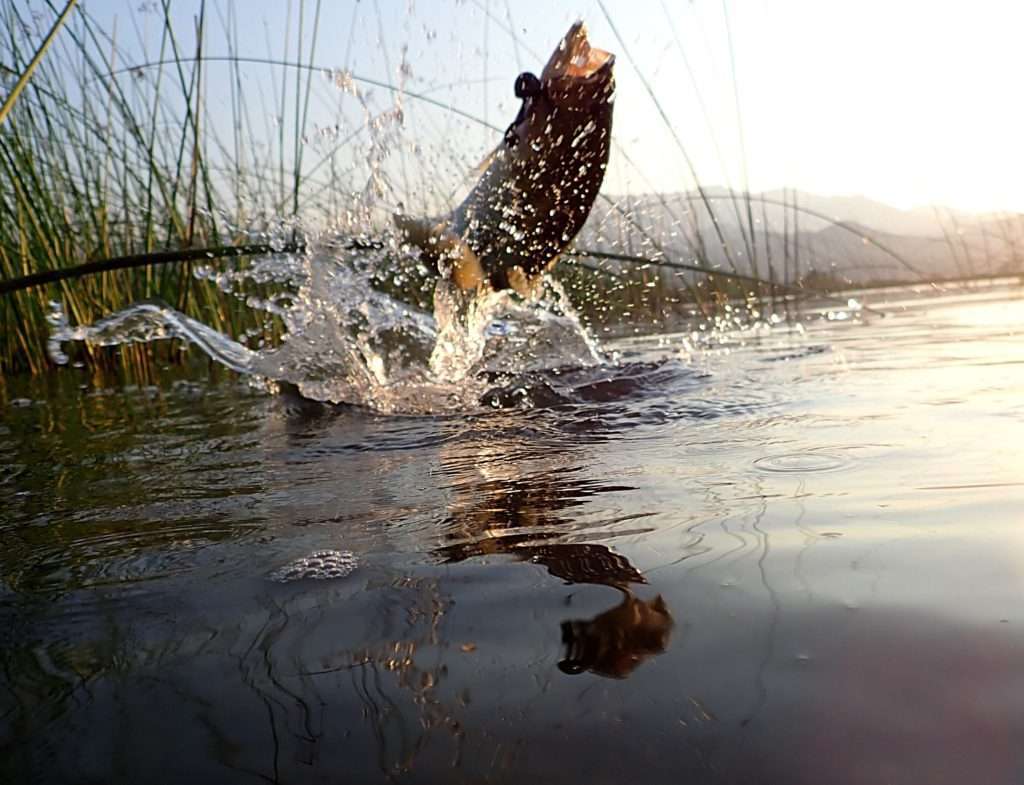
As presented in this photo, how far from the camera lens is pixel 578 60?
2.32 m

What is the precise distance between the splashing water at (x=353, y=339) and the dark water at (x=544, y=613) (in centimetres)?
110

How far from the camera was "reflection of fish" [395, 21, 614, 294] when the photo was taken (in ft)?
7.57

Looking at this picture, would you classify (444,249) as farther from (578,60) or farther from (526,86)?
(578,60)

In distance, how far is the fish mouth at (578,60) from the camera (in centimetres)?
231

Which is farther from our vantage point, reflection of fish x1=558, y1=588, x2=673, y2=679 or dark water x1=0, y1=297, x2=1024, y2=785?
reflection of fish x1=558, y1=588, x2=673, y2=679

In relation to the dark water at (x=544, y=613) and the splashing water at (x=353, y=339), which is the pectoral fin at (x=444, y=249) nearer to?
the splashing water at (x=353, y=339)

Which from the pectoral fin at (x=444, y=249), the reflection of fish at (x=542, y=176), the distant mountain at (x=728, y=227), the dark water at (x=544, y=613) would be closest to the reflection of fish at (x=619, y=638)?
the dark water at (x=544, y=613)

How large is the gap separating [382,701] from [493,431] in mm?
1387

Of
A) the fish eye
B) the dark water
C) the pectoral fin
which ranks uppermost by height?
the fish eye

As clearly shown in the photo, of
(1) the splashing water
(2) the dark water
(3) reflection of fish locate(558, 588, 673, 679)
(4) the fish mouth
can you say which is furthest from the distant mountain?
(3) reflection of fish locate(558, 588, 673, 679)

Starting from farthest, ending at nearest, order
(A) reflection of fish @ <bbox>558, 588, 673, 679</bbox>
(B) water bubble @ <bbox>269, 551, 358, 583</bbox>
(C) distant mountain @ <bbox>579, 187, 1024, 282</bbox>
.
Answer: (C) distant mountain @ <bbox>579, 187, 1024, 282</bbox>
(B) water bubble @ <bbox>269, 551, 358, 583</bbox>
(A) reflection of fish @ <bbox>558, 588, 673, 679</bbox>

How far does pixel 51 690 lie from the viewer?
0.67 m

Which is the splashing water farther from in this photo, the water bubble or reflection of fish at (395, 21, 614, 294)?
the water bubble

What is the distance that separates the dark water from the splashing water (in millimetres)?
1095
